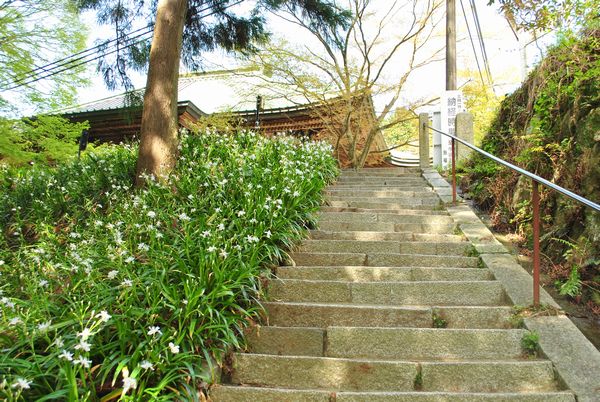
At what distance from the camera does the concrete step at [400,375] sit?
8.65ft

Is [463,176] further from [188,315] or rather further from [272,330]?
[188,315]

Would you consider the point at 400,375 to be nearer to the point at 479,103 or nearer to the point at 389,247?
the point at 389,247

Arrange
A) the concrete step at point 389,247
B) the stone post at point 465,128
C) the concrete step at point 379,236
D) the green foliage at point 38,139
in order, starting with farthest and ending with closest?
the stone post at point 465,128 → the green foliage at point 38,139 → the concrete step at point 379,236 → the concrete step at point 389,247

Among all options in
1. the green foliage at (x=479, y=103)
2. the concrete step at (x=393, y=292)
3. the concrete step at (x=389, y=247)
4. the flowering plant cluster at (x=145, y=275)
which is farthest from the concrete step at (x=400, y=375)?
the green foliage at (x=479, y=103)

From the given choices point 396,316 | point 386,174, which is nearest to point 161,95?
point 396,316

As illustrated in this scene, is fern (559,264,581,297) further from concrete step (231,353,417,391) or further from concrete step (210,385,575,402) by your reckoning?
concrete step (231,353,417,391)

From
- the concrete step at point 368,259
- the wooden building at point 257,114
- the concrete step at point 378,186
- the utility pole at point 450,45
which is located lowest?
the concrete step at point 368,259

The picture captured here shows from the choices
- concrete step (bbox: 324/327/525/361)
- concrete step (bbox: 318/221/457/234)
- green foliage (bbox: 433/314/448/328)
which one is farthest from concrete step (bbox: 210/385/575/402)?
concrete step (bbox: 318/221/457/234)

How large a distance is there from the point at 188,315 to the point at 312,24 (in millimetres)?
6142

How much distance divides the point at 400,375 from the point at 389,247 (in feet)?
6.40

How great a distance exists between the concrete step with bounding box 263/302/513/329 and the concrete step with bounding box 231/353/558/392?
0.52 meters

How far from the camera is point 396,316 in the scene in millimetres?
3268

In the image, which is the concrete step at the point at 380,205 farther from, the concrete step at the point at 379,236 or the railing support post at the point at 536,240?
the railing support post at the point at 536,240

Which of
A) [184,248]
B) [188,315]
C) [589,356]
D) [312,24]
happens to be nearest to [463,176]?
[312,24]
